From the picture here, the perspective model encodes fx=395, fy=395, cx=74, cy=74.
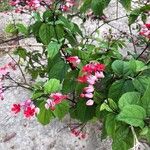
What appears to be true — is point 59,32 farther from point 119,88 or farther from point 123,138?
point 123,138

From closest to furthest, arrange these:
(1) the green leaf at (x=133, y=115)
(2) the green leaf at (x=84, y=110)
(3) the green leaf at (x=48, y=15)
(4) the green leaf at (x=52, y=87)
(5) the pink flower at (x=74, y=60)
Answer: (1) the green leaf at (x=133, y=115)
(4) the green leaf at (x=52, y=87)
(5) the pink flower at (x=74, y=60)
(2) the green leaf at (x=84, y=110)
(3) the green leaf at (x=48, y=15)

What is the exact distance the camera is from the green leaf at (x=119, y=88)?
163 cm

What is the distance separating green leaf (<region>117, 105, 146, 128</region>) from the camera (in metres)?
1.24

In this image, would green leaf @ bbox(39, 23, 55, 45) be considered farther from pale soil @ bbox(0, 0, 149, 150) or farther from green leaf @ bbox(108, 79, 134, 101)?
pale soil @ bbox(0, 0, 149, 150)

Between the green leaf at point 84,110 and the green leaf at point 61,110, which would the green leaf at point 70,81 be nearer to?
the green leaf at point 84,110

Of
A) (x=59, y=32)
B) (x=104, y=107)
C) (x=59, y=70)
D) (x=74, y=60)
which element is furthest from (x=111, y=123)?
(x=59, y=32)

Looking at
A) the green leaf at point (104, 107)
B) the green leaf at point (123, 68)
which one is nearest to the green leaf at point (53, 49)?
the green leaf at point (123, 68)

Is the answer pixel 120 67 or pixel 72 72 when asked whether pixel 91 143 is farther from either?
pixel 120 67

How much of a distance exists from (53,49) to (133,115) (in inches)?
26.3

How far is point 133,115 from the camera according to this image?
1254 millimetres

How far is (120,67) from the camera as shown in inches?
64.5

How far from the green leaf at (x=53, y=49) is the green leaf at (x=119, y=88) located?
12.5 inches

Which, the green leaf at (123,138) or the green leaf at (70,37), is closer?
the green leaf at (123,138)

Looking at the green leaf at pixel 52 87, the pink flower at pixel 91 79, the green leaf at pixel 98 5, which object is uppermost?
the green leaf at pixel 98 5
